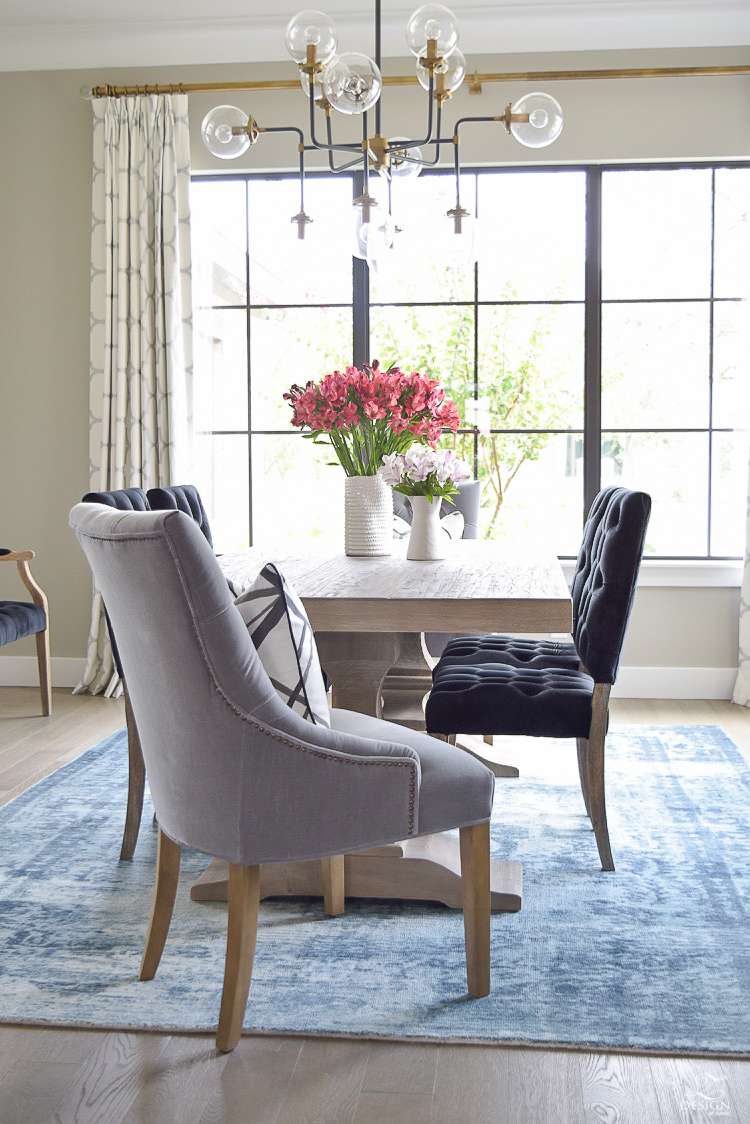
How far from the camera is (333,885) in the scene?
2496 millimetres

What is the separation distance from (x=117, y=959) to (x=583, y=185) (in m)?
3.91

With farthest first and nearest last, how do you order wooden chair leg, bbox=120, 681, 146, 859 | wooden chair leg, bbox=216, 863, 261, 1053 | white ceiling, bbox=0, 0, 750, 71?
white ceiling, bbox=0, 0, 750, 71 → wooden chair leg, bbox=120, 681, 146, 859 → wooden chair leg, bbox=216, 863, 261, 1053

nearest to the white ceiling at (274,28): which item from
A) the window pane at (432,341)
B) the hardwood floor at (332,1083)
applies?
the window pane at (432,341)

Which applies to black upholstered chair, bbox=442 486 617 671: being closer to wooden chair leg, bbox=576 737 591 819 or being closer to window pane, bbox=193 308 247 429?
wooden chair leg, bbox=576 737 591 819

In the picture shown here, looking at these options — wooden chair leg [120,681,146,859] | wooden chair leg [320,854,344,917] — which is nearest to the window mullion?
wooden chair leg [120,681,146,859]

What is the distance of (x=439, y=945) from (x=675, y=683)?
285cm

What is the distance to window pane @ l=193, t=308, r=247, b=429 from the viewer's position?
16.8ft

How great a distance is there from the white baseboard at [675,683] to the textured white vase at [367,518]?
6.41 ft

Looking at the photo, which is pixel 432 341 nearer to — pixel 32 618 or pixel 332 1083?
pixel 32 618

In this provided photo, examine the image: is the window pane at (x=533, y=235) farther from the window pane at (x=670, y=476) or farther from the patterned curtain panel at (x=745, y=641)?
the patterned curtain panel at (x=745, y=641)

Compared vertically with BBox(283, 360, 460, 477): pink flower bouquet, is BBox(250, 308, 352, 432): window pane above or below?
above

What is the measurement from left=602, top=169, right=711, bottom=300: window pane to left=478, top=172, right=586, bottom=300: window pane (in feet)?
0.42

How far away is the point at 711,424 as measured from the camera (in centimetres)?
492

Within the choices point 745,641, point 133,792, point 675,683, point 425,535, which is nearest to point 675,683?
point 675,683
